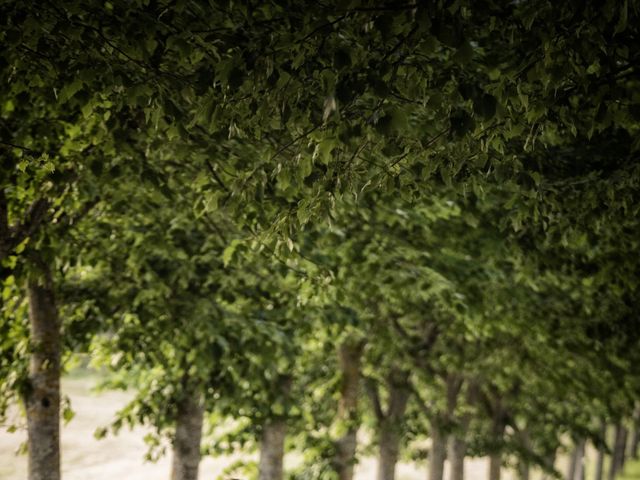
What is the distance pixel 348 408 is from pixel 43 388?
781 centimetres

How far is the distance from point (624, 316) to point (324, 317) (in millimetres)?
4579

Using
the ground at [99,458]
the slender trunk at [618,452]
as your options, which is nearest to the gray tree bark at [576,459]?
the slender trunk at [618,452]

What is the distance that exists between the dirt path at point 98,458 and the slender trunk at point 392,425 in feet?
23.1

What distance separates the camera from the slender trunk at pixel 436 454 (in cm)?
1573

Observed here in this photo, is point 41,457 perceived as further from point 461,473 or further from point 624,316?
point 461,473

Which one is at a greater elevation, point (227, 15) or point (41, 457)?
point (227, 15)

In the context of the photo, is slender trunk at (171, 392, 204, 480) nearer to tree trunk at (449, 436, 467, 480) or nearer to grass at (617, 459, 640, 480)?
tree trunk at (449, 436, 467, 480)

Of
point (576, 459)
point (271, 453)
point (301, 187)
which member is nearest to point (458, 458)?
point (271, 453)

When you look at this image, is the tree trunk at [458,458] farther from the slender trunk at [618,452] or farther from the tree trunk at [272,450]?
the slender trunk at [618,452]

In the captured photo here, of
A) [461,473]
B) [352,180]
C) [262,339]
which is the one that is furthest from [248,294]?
[461,473]

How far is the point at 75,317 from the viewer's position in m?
7.82

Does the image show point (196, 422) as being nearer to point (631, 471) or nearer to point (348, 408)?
point (348, 408)

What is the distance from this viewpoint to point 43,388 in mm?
6590

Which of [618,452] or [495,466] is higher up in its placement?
[495,466]
